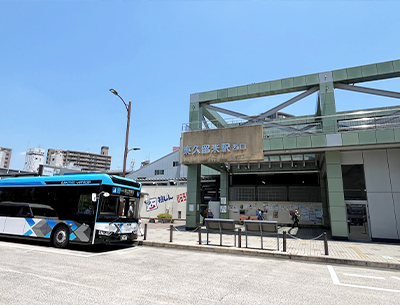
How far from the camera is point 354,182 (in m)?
15.5

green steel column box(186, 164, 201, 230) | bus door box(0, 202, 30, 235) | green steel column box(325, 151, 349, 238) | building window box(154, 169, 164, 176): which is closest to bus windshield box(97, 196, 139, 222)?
bus door box(0, 202, 30, 235)

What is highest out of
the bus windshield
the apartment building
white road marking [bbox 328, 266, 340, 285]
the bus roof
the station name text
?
the apartment building

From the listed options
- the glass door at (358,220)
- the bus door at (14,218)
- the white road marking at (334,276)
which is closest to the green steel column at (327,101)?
the glass door at (358,220)

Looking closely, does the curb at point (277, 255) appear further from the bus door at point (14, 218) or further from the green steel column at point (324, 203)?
the green steel column at point (324, 203)

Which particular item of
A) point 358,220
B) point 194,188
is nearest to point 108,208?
point 194,188

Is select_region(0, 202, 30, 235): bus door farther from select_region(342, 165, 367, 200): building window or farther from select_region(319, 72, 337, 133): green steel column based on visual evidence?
select_region(342, 165, 367, 200): building window

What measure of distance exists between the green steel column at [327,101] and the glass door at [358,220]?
4.73 metres

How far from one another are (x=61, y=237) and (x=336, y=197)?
14.8 m

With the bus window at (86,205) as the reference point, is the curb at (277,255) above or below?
below

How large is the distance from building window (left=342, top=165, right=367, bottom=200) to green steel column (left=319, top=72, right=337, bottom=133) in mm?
2760

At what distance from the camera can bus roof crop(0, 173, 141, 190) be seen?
10891mm

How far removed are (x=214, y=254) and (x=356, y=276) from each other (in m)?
5.19

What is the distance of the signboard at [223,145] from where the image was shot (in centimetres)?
1636

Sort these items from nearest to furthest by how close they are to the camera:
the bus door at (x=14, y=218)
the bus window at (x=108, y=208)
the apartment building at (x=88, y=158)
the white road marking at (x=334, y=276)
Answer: the white road marking at (x=334, y=276), the bus window at (x=108, y=208), the bus door at (x=14, y=218), the apartment building at (x=88, y=158)
